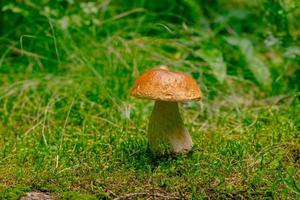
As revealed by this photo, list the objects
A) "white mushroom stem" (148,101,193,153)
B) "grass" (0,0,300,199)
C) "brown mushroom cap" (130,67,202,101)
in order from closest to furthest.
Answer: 1. "brown mushroom cap" (130,67,202,101)
2. "grass" (0,0,300,199)
3. "white mushroom stem" (148,101,193,153)

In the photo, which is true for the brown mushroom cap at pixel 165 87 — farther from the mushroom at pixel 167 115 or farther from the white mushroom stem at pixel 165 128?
the white mushroom stem at pixel 165 128

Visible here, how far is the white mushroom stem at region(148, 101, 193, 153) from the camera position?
2.56 metres

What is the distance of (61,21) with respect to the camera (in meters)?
3.90

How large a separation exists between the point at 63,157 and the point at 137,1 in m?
2.31

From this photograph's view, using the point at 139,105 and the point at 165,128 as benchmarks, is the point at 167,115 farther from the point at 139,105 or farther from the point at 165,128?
the point at 139,105

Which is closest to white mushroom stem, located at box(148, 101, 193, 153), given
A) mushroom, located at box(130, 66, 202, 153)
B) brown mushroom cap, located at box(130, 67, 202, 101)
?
mushroom, located at box(130, 66, 202, 153)

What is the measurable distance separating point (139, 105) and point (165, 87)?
1178mm

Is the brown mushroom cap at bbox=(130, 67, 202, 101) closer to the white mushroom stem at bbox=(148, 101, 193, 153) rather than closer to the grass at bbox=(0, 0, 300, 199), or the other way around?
the white mushroom stem at bbox=(148, 101, 193, 153)

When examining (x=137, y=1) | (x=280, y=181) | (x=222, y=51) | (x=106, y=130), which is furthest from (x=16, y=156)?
(x=137, y=1)

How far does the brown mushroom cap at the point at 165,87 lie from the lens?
90.4 inches

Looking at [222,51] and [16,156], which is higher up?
[222,51]

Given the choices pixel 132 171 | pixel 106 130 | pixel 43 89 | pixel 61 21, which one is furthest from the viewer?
pixel 61 21

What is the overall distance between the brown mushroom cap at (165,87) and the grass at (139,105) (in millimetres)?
359

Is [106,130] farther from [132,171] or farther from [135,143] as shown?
[132,171]
